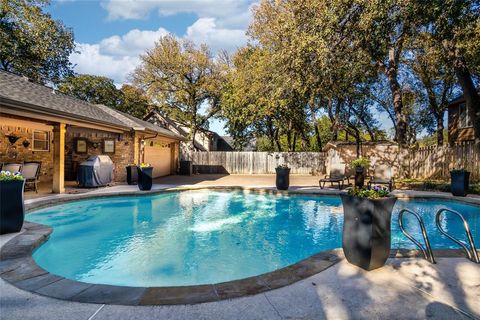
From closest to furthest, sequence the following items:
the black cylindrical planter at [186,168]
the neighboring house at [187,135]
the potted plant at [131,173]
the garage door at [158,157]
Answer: the potted plant at [131,173], the garage door at [158,157], the black cylindrical planter at [186,168], the neighboring house at [187,135]

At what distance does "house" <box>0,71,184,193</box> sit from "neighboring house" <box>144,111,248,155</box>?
8.87m

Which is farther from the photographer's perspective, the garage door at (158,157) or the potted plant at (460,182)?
the garage door at (158,157)

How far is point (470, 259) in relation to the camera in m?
3.17

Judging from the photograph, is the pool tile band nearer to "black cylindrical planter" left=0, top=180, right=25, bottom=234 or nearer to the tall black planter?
the tall black planter

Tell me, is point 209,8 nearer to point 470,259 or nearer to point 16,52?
point 470,259

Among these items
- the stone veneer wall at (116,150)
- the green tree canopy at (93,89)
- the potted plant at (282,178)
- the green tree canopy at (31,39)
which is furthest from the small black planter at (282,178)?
the green tree canopy at (93,89)

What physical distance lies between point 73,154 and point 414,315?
1374 centimetres

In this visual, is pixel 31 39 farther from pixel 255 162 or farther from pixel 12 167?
pixel 255 162

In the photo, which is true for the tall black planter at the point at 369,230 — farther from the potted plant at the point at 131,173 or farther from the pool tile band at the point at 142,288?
the potted plant at the point at 131,173

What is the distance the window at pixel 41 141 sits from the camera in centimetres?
1108

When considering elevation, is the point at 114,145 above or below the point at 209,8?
below

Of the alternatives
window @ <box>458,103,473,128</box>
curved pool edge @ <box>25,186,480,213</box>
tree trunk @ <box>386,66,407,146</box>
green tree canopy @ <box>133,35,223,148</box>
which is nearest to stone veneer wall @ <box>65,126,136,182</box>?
curved pool edge @ <box>25,186,480,213</box>

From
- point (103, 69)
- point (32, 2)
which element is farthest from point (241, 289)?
point (103, 69)

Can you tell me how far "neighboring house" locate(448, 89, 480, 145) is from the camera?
17.3 meters
